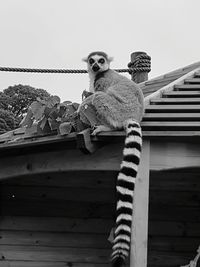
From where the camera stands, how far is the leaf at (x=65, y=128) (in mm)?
4578

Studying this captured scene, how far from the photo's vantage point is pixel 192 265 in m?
5.22

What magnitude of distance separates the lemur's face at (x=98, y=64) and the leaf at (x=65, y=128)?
1240mm

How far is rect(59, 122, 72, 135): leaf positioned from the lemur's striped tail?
0.54 metres

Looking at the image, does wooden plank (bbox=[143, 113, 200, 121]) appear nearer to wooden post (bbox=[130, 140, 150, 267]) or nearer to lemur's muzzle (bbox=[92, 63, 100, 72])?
wooden post (bbox=[130, 140, 150, 267])

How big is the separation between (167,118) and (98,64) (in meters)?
1.25

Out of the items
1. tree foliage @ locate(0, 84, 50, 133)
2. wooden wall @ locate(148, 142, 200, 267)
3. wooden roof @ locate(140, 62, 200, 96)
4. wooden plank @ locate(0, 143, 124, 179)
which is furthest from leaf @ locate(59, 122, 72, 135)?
tree foliage @ locate(0, 84, 50, 133)

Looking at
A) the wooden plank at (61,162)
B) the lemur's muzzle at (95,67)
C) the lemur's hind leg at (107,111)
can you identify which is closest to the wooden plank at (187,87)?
the lemur's muzzle at (95,67)

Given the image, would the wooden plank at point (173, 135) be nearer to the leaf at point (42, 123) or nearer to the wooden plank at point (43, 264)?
the leaf at point (42, 123)

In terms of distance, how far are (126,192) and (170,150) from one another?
0.68 meters

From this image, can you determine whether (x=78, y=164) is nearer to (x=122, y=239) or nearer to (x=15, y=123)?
(x=122, y=239)

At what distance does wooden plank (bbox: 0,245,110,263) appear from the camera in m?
6.26

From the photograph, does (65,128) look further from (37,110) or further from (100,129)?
(37,110)

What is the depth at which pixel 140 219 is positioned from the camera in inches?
172

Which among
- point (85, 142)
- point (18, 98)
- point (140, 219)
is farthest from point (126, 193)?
point (18, 98)
